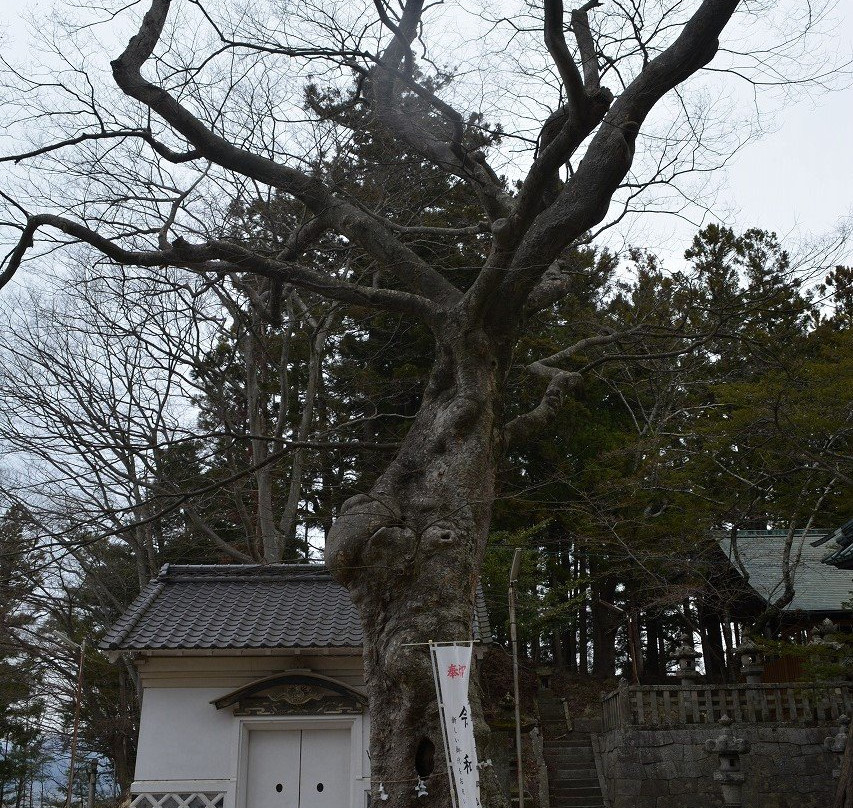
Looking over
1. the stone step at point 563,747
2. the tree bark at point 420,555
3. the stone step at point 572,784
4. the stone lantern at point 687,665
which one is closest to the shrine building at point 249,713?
the tree bark at point 420,555

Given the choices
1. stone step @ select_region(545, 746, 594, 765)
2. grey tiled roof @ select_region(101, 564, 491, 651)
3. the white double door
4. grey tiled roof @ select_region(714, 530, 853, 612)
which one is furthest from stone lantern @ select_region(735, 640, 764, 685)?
the white double door

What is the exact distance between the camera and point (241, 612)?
423 inches

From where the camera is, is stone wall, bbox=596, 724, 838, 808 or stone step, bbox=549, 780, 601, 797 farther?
stone step, bbox=549, 780, 601, 797

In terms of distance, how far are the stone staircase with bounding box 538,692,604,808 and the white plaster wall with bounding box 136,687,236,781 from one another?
8.69 m

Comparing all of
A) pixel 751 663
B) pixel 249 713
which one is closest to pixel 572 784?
pixel 751 663

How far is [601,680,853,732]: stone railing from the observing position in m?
14.6

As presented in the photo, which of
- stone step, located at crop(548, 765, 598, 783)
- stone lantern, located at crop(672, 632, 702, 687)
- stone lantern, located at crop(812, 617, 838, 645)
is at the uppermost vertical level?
stone lantern, located at crop(812, 617, 838, 645)

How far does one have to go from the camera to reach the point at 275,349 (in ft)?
61.9

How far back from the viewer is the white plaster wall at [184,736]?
9398 millimetres

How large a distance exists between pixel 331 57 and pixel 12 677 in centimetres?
1802

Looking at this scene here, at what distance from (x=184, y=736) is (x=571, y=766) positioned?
10.4m

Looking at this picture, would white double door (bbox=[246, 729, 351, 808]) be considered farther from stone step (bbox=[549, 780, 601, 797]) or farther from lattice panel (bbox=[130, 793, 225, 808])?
stone step (bbox=[549, 780, 601, 797])

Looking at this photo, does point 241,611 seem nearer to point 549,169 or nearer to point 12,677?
point 549,169

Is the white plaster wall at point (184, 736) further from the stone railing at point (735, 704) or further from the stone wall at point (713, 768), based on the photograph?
the stone wall at point (713, 768)
